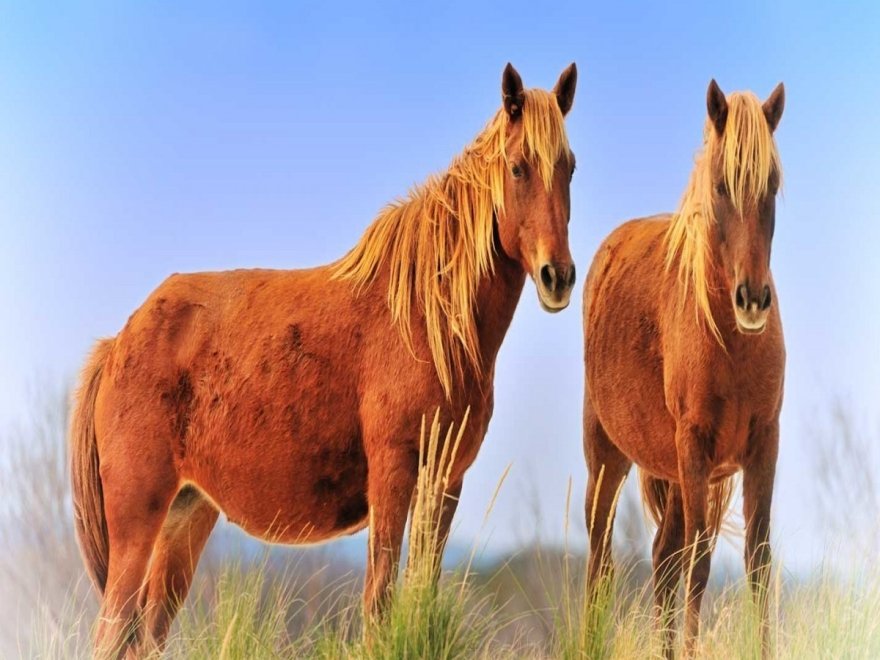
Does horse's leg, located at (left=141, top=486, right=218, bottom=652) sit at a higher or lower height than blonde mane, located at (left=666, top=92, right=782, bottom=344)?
lower

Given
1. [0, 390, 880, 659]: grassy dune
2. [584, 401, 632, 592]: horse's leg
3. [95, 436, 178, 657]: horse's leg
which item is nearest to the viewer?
[0, 390, 880, 659]: grassy dune

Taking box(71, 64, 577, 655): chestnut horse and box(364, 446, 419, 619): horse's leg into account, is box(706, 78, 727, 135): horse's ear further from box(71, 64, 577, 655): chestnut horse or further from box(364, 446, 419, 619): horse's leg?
box(364, 446, 419, 619): horse's leg

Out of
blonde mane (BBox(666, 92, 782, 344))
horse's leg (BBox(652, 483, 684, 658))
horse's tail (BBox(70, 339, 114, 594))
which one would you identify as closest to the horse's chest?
blonde mane (BBox(666, 92, 782, 344))

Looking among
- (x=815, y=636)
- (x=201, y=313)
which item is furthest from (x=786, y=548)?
(x=201, y=313)

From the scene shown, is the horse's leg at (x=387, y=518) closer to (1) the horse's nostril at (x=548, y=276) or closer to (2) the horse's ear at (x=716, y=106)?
(1) the horse's nostril at (x=548, y=276)

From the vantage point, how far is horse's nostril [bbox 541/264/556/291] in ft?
10.1

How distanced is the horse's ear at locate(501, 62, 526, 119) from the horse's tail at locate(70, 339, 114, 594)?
1.50 metres

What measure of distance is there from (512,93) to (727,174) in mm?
626

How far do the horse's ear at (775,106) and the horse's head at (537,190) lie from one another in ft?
1.97

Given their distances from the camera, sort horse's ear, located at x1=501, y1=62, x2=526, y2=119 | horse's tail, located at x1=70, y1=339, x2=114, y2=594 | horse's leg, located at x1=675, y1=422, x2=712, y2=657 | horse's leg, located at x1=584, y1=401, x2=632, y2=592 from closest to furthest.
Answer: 1. horse's ear, located at x1=501, y1=62, x2=526, y2=119
2. horse's leg, located at x1=675, y1=422, x2=712, y2=657
3. horse's tail, located at x1=70, y1=339, x2=114, y2=594
4. horse's leg, located at x1=584, y1=401, x2=632, y2=592

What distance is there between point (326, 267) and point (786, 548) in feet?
5.04

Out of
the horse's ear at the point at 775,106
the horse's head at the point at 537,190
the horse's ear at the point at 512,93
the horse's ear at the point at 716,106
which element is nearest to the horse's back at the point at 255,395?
the horse's head at the point at 537,190

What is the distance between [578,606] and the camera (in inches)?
Result: 138

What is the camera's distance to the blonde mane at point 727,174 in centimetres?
332
